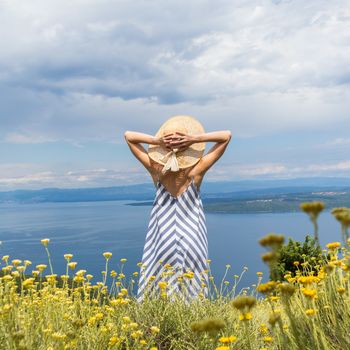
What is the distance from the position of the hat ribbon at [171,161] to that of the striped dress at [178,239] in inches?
12.5

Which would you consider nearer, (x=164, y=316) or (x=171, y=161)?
(x=164, y=316)

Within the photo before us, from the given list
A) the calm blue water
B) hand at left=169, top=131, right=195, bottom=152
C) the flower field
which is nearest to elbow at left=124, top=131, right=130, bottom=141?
hand at left=169, top=131, right=195, bottom=152

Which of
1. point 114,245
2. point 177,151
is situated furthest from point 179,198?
point 114,245

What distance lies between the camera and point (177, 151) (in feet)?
20.6

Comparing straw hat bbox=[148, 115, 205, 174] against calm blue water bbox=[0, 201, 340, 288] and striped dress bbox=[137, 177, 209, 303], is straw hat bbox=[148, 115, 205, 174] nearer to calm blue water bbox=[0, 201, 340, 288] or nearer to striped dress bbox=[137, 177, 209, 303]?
striped dress bbox=[137, 177, 209, 303]

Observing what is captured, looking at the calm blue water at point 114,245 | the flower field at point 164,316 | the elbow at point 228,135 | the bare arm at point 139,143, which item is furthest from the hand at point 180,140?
the calm blue water at point 114,245

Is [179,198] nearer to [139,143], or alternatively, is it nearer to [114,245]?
[139,143]

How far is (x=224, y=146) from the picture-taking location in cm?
633

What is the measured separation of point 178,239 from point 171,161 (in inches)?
41.6

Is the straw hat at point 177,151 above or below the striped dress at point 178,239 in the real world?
above

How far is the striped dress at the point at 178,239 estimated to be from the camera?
5984mm

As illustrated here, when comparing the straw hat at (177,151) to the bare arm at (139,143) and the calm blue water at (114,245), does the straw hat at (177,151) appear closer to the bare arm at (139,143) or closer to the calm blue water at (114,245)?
the bare arm at (139,143)

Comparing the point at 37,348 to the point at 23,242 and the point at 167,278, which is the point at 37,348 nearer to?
the point at 167,278

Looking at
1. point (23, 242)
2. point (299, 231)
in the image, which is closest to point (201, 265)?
point (23, 242)
